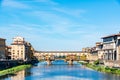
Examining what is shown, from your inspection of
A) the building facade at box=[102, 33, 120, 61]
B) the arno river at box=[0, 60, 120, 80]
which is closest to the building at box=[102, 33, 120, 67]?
the building facade at box=[102, 33, 120, 61]

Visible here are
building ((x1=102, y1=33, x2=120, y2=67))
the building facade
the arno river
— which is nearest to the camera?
the arno river

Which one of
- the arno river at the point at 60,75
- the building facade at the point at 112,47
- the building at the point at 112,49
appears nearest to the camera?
the arno river at the point at 60,75

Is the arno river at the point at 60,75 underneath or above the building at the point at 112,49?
underneath

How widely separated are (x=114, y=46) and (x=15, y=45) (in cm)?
4338

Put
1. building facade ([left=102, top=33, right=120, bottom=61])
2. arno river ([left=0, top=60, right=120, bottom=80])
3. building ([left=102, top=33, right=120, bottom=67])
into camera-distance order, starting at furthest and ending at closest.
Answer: building facade ([left=102, top=33, right=120, bottom=61])
building ([left=102, top=33, right=120, bottom=67])
arno river ([left=0, top=60, right=120, bottom=80])

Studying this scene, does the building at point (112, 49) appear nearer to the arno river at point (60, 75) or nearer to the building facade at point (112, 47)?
the building facade at point (112, 47)

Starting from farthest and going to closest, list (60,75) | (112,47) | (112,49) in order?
(112,49), (112,47), (60,75)

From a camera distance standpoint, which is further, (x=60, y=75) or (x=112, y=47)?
(x=112, y=47)

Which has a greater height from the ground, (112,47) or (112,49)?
(112,47)

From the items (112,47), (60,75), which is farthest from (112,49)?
(60,75)

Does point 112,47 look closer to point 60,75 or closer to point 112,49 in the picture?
point 112,49

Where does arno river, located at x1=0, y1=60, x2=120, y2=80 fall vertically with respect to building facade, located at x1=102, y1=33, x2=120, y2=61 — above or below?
below

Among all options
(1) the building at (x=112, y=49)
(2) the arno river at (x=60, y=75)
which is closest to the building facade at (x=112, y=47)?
(1) the building at (x=112, y=49)

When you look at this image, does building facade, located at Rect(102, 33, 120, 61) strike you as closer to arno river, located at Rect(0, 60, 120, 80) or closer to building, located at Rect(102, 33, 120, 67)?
building, located at Rect(102, 33, 120, 67)
